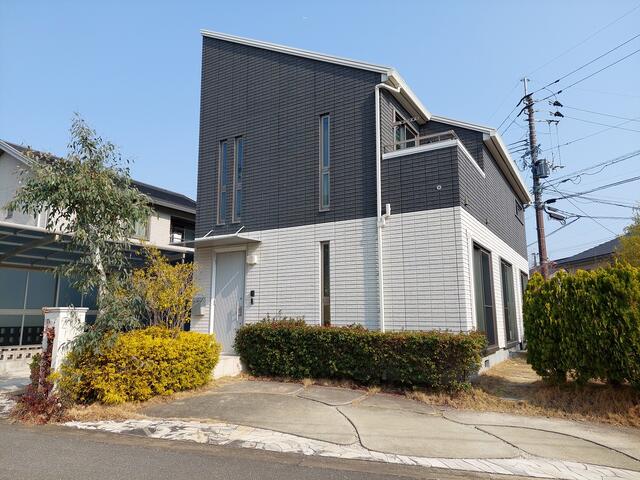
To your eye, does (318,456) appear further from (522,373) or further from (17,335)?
(17,335)

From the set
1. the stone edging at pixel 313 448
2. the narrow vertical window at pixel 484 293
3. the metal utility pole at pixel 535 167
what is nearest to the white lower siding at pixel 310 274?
the narrow vertical window at pixel 484 293

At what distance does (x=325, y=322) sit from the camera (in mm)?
9789

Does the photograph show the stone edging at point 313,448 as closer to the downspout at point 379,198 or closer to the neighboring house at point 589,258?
the downspout at point 379,198

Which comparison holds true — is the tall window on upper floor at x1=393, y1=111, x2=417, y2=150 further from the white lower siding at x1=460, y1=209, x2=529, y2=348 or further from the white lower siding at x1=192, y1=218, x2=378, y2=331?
the white lower siding at x1=460, y1=209, x2=529, y2=348

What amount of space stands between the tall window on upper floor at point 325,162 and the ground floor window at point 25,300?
915cm

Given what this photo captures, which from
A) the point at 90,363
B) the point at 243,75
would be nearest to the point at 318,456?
the point at 90,363

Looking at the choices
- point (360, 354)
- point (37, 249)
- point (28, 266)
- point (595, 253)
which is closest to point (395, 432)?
point (360, 354)

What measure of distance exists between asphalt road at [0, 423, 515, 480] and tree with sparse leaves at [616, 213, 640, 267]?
46.7 feet

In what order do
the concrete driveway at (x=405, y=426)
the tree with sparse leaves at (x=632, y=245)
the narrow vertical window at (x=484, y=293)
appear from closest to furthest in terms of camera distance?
the concrete driveway at (x=405, y=426) < the narrow vertical window at (x=484, y=293) < the tree with sparse leaves at (x=632, y=245)

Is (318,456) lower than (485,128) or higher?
lower

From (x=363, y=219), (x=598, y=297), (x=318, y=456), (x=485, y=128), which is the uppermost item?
(x=485, y=128)

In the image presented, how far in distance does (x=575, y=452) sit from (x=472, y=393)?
2.38 meters

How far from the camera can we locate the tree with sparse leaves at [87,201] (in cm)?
730

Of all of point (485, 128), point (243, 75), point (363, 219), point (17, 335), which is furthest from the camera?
point (17, 335)
